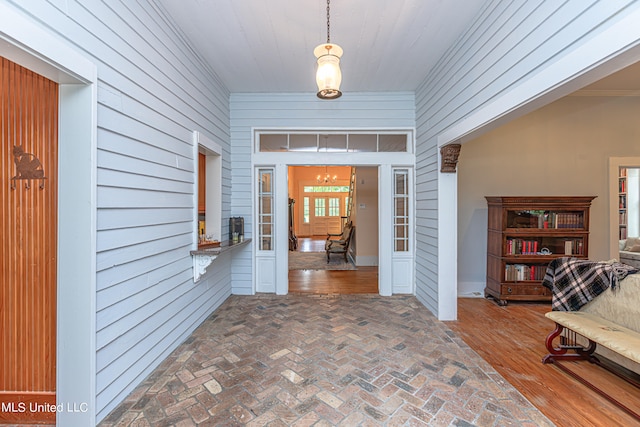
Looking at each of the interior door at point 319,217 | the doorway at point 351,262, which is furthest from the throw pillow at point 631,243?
the interior door at point 319,217

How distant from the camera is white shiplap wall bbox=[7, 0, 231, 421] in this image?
1.70 metres

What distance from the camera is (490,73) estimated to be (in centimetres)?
233

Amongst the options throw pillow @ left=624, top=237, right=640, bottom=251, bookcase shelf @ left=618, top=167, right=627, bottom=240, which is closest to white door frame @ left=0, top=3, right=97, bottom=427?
throw pillow @ left=624, top=237, right=640, bottom=251

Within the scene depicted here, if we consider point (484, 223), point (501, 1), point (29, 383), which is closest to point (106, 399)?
point (29, 383)

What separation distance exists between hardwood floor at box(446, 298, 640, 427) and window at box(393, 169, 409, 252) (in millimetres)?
1259

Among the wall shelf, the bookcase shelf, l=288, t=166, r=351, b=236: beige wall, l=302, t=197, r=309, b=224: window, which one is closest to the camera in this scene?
the wall shelf

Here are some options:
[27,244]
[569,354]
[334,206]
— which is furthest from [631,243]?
[334,206]

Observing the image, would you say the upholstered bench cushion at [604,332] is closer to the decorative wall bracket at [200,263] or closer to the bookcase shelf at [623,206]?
the decorative wall bracket at [200,263]

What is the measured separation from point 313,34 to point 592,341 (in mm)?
3815

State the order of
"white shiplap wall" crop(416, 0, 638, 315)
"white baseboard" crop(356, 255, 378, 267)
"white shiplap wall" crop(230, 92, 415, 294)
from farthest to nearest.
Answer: "white baseboard" crop(356, 255, 378, 267) < "white shiplap wall" crop(230, 92, 415, 294) < "white shiplap wall" crop(416, 0, 638, 315)

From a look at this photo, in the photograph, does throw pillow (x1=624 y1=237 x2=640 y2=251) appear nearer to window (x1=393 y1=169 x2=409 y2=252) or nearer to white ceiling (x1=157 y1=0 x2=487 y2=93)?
window (x1=393 y1=169 x2=409 y2=252)

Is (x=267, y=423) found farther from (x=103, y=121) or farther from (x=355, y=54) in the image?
(x=355, y=54)

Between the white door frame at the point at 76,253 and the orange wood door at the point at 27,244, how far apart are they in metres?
0.20

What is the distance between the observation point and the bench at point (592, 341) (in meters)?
1.85
